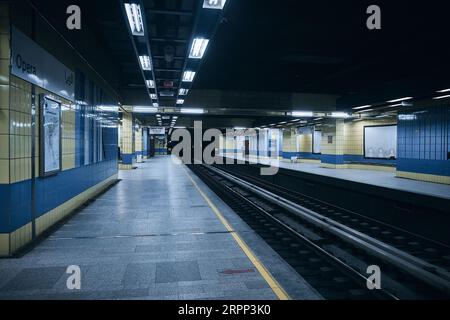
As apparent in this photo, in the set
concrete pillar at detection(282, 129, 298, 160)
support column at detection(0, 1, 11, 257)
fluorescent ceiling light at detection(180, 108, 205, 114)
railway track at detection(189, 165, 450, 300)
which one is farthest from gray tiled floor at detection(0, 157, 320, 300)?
concrete pillar at detection(282, 129, 298, 160)

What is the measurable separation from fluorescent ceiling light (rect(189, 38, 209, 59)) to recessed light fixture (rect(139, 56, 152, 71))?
1195mm

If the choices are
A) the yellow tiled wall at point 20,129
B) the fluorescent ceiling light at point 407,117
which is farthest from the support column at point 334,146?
the yellow tiled wall at point 20,129

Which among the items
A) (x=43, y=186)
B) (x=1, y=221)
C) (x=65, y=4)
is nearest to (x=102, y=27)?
(x=65, y=4)

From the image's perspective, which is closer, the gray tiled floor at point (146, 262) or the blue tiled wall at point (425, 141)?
the gray tiled floor at point (146, 262)

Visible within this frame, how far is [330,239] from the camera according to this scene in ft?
23.4

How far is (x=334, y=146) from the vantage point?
78.1 ft

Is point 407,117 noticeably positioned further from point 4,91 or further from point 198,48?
point 4,91

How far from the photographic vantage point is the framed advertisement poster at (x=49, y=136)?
5910 mm

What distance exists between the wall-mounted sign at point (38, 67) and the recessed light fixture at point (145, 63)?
1695 millimetres

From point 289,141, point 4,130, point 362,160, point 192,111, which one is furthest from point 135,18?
point 289,141

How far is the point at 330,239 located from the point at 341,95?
15.1 metres

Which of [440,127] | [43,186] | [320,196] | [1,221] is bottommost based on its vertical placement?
[320,196]

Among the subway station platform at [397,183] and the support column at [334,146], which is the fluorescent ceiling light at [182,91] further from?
the support column at [334,146]

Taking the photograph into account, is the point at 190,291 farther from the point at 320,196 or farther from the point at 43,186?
the point at 320,196
